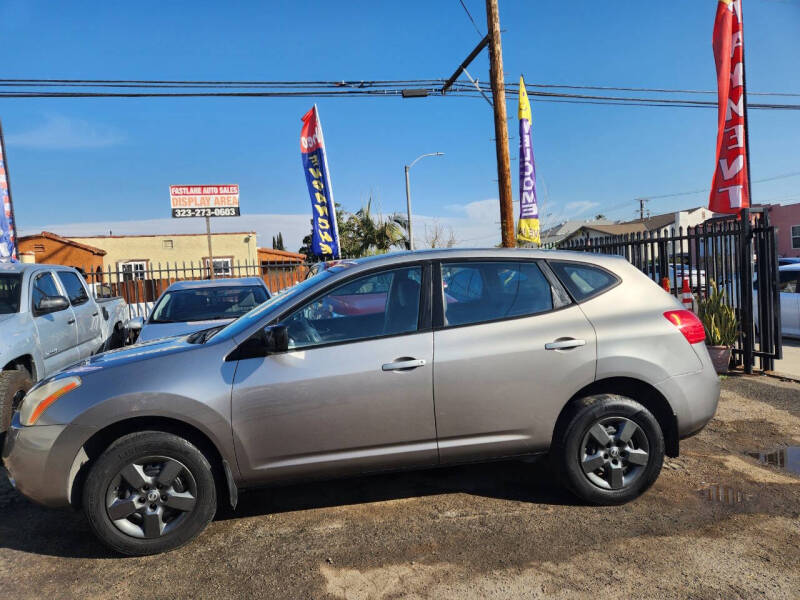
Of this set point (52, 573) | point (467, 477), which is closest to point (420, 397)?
point (467, 477)

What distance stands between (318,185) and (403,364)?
13167mm

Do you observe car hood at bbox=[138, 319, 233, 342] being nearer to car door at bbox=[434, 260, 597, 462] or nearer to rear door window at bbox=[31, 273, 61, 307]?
rear door window at bbox=[31, 273, 61, 307]

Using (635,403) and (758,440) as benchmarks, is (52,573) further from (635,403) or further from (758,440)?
(758,440)

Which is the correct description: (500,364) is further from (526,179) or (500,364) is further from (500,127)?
(526,179)

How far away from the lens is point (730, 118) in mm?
8141

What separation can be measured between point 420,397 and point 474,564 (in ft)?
3.13

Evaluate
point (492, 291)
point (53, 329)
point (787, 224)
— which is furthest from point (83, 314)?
point (787, 224)

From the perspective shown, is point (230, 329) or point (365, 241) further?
point (365, 241)

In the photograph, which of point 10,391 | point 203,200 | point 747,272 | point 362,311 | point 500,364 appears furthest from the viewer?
point 203,200

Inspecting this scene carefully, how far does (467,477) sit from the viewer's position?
4219 millimetres

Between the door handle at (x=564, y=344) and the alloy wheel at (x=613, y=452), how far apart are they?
1.66 ft

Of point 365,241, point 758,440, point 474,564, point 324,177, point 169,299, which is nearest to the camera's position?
point 474,564

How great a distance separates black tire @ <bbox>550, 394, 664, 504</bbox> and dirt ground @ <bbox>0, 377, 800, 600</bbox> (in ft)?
0.49

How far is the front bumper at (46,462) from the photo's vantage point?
308 cm
